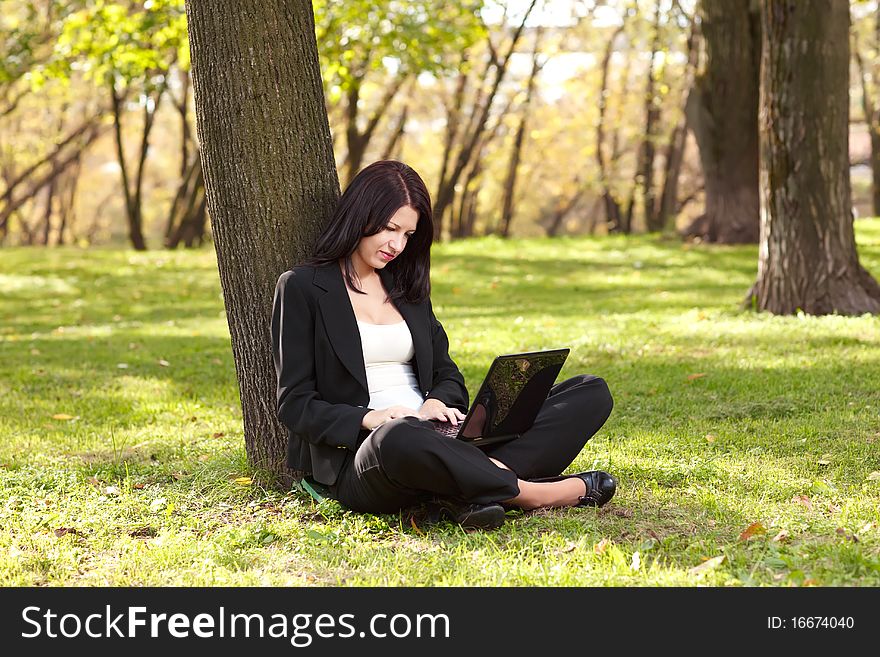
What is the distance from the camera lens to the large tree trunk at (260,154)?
16.1 feet

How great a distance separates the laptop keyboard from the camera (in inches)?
175

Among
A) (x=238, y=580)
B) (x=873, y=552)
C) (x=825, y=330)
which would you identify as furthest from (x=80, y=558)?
(x=825, y=330)

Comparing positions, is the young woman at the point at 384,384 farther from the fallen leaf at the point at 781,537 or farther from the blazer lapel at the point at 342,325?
the fallen leaf at the point at 781,537

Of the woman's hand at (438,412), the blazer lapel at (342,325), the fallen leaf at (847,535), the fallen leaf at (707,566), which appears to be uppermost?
the blazer lapel at (342,325)

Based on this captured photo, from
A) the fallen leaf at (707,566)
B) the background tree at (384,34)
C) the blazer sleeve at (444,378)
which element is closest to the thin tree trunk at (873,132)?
the background tree at (384,34)

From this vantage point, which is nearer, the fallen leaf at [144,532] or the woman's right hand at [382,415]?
the woman's right hand at [382,415]

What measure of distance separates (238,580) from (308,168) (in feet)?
7.12

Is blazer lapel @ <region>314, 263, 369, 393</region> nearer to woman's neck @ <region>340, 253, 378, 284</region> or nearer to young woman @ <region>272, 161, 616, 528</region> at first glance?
young woman @ <region>272, 161, 616, 528</region>

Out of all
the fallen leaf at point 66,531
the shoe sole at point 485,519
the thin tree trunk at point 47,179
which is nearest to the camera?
the shoe sole at point 485,519

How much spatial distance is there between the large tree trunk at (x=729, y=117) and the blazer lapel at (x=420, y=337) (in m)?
11.7

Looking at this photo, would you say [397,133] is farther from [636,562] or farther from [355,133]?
[636,562]

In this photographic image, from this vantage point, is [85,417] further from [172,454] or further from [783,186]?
A: [783,186]

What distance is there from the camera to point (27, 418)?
23.1ft

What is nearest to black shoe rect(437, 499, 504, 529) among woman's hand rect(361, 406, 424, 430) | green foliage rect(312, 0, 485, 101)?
woman's hand rect(361, 406, 424, 430)
